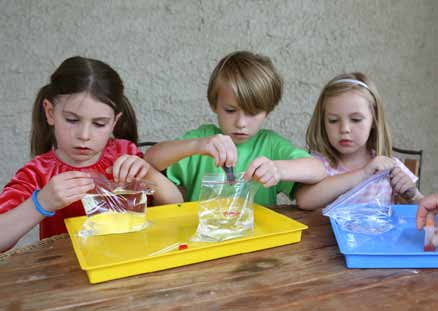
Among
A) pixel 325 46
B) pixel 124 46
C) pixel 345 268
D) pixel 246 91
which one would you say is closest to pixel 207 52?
pixel 124 46

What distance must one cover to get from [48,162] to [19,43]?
1019mm

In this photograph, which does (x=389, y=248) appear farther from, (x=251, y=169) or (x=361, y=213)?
(x=251, y=169)

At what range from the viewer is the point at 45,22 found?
1.95m

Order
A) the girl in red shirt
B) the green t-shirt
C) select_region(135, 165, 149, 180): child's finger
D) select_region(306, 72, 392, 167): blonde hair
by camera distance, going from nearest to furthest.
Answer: the girl in red shirt, select_region(135, 165, 149, 180): child's finger, the green t-shirt, select_region(306, 72, 392, 167): blonde hair

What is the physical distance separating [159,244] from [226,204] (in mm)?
191

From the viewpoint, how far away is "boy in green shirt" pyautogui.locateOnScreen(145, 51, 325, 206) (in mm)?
1050

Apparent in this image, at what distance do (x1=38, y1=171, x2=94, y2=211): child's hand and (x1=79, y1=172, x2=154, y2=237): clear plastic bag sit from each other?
0.06 feet

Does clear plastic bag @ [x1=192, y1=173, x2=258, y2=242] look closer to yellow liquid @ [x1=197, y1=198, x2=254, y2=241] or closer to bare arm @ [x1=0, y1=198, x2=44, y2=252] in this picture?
yellow liquid @ [x1=197, y1=198, x2=254, y2=241]

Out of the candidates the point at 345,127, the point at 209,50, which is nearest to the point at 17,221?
the point at 345,127

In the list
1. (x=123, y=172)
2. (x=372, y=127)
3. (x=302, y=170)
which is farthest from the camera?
(x=372, y=127)

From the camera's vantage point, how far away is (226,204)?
95 cm

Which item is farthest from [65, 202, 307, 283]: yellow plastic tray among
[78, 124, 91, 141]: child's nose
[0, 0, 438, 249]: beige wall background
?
[0, 0, 438, 249]: beige wall background

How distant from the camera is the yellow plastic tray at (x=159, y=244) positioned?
71cm

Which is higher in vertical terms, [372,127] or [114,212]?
[372,127]
